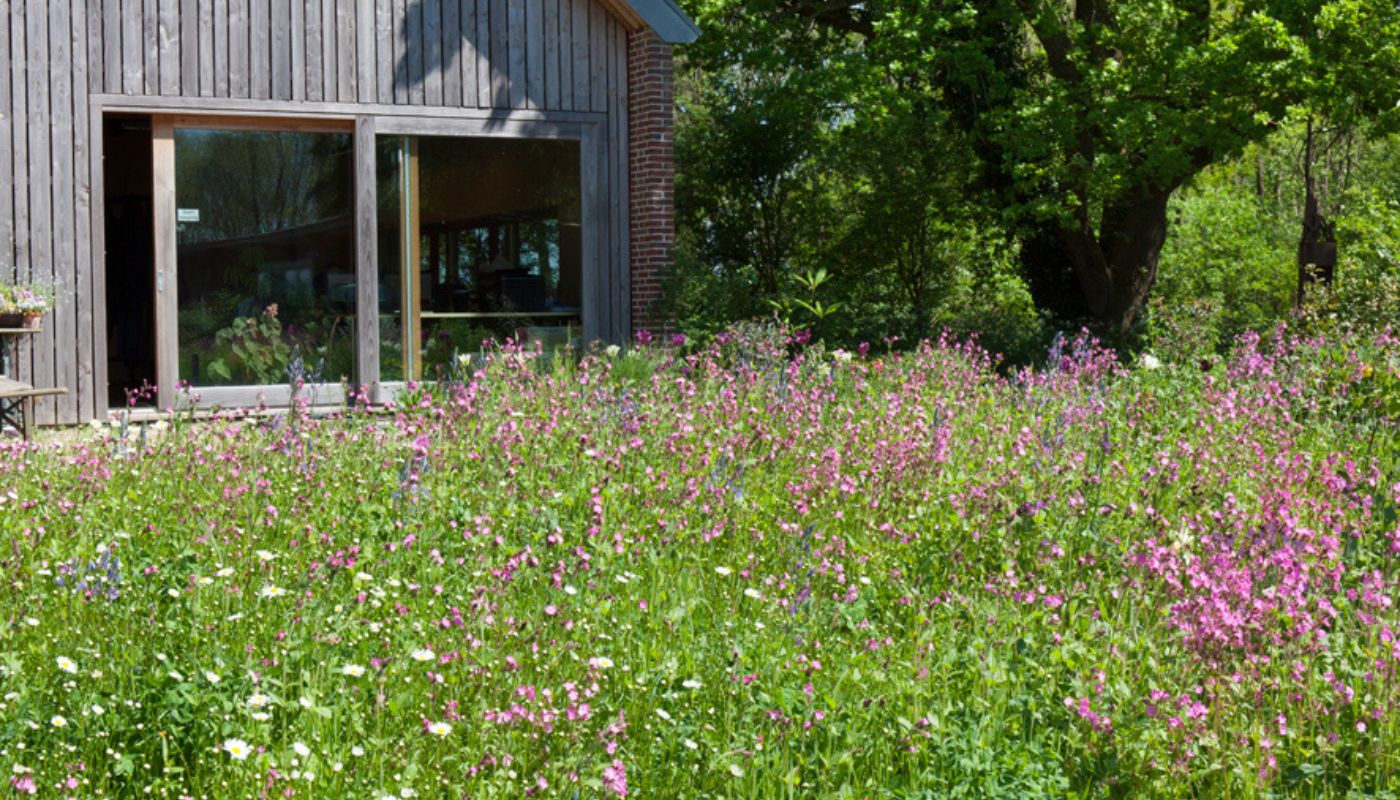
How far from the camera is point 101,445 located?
22.9 feet

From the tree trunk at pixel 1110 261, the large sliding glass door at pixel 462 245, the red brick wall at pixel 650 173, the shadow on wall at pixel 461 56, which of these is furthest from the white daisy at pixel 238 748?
the tree trunk at pixel 1110 261

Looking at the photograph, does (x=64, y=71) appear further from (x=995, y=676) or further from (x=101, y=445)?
(x=995, y=676)

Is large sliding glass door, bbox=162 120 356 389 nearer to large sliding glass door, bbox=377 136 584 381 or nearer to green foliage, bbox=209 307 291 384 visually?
green foliage, bbox=209 307 291 384

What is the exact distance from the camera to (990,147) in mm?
20078

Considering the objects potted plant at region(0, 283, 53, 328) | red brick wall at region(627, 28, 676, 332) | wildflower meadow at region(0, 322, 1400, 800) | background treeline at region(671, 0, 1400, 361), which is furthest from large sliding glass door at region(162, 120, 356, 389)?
wildflower meadow at region(0, 322, 1400, 800)

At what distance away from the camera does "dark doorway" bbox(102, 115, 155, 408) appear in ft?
50.5

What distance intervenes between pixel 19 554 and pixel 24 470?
1.83m

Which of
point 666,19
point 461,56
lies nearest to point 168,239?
point 461,56

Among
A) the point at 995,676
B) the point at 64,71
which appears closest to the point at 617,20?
the point at 64,71

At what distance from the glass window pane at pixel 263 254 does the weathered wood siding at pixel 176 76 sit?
16.7 inches

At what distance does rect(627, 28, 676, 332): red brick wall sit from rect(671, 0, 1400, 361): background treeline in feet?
1.30

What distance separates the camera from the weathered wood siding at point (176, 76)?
12773 millimetres

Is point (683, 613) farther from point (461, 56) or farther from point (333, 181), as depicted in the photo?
point (461, 56)

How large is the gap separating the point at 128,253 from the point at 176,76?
415 cm
